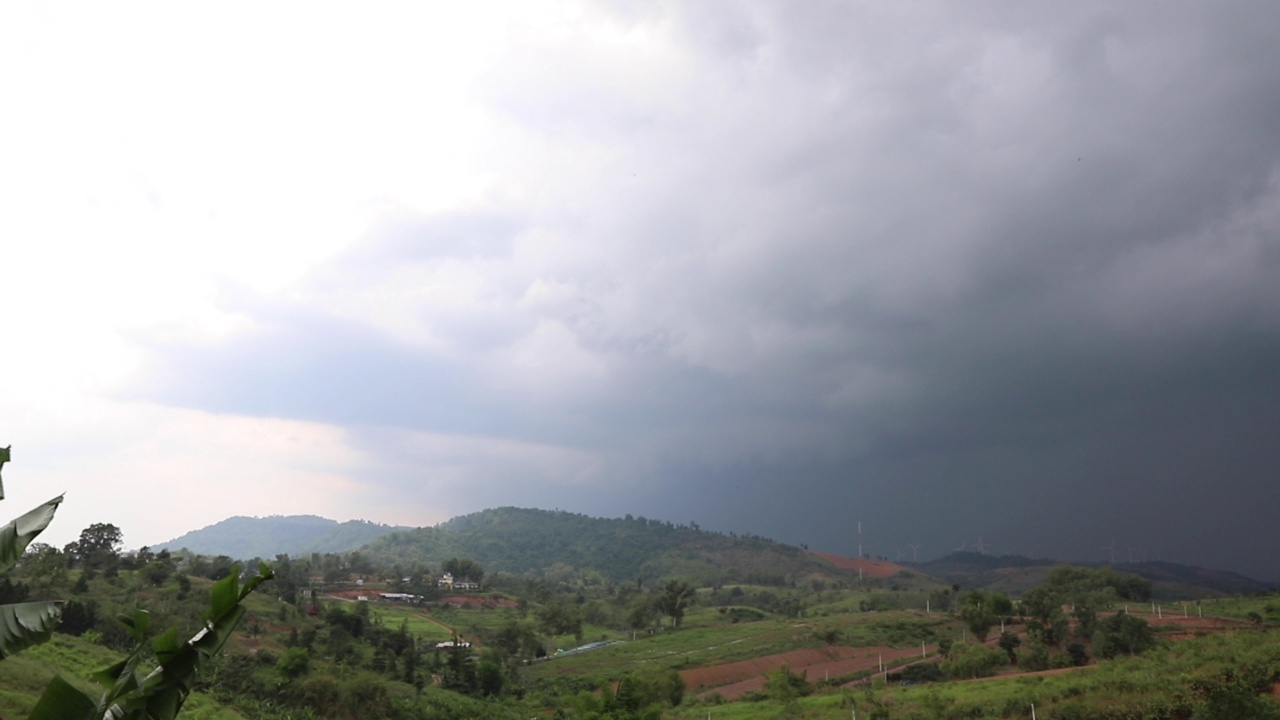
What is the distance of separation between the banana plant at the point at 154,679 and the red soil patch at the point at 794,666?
5317 cm

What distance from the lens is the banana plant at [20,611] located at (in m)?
4.89

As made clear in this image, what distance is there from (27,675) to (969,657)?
1932 inches

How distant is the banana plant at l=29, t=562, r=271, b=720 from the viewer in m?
4.50

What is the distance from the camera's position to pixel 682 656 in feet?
219

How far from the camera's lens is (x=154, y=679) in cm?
453

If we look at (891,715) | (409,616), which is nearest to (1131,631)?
(891,715)

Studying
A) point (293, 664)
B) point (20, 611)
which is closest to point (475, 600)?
point (293, 664)

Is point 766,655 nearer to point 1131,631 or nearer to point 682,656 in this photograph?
point 682,656

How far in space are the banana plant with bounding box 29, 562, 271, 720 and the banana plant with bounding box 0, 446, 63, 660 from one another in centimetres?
54

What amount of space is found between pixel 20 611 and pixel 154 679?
1376 millimetres

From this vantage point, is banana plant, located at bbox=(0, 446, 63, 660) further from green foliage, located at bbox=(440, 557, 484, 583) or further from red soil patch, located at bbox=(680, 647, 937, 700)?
green foliage, located at bbox=(440, 557, 484, 583)

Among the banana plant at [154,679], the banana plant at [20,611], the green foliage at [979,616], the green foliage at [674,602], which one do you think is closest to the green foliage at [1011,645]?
the green foliage at [979,616]

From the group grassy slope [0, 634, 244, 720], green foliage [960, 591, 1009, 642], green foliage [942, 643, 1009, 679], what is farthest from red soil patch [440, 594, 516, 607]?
green foliage [942, 643, 1009, 679]

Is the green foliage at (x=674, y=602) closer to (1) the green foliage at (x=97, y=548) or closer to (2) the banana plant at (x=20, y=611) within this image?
(1) the green foliage at (x=97, y=548)
